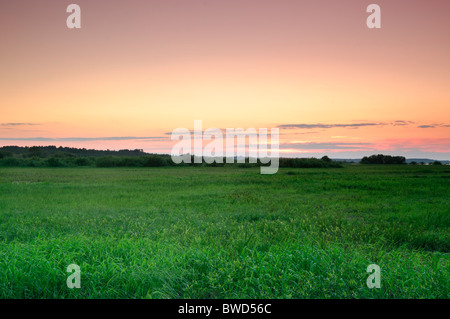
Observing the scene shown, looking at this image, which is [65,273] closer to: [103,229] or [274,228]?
[103,229]

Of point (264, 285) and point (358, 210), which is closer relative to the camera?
point (264, 285)

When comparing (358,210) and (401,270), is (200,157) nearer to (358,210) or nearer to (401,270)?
(358,210)

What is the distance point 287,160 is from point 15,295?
158 ft

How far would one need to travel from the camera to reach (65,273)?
448 cm

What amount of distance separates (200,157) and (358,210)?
1721 inches

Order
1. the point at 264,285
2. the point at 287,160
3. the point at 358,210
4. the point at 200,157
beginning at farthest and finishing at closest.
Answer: the point at 200,157, the point at 287,160, the point at 358,210, the point at 264,285

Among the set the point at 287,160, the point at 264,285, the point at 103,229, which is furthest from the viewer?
the point at 287,160

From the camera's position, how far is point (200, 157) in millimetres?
54031

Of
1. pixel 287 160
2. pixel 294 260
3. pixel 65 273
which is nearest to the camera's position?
pixel 65 273

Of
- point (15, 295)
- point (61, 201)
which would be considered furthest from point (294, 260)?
point (61, 201)
